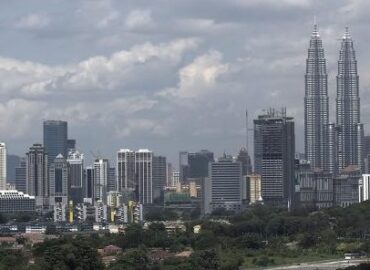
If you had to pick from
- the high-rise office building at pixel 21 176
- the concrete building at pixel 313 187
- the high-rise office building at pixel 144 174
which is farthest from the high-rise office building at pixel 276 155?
the high-rise office building at pixel 21 176

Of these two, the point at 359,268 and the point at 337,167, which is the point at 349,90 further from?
the point at 359,268

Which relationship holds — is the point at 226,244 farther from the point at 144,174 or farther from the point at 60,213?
the point at 144,174

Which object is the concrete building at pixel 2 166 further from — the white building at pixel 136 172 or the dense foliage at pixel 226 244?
the dense foliage at pixel 226 244

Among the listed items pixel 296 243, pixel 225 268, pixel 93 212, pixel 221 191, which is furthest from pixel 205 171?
pixel 225 268

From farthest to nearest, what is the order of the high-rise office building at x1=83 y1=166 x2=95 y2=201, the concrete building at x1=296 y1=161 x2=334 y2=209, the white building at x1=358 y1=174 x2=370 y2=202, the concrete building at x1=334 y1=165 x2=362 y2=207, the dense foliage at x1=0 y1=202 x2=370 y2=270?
1. the high-rise office building at x1=83 y1=166 x2=95 y2=201
2. the white building at x1=358 y1=174 x2=370 y2=202
3. the concrete building at x1=334 y1=165 x2=362 y2=207
4. the concrete building at x1=296 y1=161 x2=334 y2=209
5. the dense foliage at x1=0 y1=202 x2=370 y2=270

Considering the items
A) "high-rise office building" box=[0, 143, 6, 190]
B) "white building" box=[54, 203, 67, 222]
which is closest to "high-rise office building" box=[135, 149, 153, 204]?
"high-rise office building" box=[0, 143, 6, 190]

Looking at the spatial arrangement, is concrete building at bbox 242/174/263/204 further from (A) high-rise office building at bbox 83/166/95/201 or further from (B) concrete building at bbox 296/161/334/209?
(A) high-rise office building at bbox 83/166/95/201
